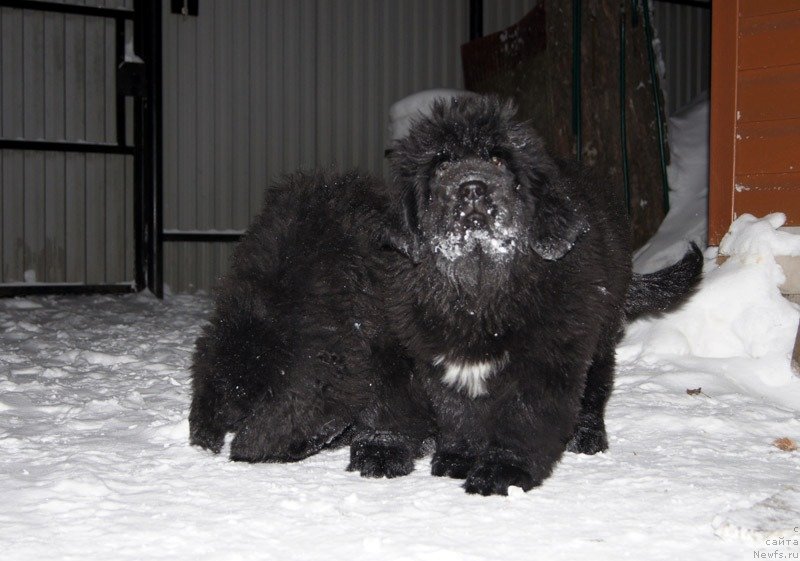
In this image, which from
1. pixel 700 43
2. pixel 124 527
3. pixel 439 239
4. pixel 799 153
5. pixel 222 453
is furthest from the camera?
pixel 700 43

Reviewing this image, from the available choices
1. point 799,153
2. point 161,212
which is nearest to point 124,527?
point 799,153

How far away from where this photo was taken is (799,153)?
15.4 ft

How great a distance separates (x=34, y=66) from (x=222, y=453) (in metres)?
8.29

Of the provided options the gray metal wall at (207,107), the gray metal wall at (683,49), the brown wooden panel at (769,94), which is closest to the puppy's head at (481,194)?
the brown wooden panel at (769,94)

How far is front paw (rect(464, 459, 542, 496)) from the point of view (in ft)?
8.85

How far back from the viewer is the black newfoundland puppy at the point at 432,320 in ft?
9.04

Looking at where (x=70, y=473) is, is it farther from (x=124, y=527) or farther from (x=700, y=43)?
(x=700, y=43)

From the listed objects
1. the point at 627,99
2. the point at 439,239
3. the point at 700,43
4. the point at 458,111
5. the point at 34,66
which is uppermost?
the point at 700,43

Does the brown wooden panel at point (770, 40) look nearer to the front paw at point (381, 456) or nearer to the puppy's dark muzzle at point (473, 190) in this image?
the puppy's dark muzzle at point (473, 190)

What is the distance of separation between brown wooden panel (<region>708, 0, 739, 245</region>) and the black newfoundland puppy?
2.06 meters

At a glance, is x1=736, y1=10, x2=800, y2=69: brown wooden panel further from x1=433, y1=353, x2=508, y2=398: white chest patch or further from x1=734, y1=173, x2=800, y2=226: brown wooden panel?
x1=433, y1=353, x2=508, y2=398: white chest patch

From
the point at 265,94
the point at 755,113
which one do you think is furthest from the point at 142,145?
the point at 755,113

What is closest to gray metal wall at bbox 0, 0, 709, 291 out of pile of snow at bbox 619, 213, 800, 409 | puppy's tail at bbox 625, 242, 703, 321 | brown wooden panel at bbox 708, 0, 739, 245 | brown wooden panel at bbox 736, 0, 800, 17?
brown wooden panel at bbox 708, 0, 739, 245

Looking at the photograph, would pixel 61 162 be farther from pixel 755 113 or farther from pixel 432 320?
pixel 432 320
